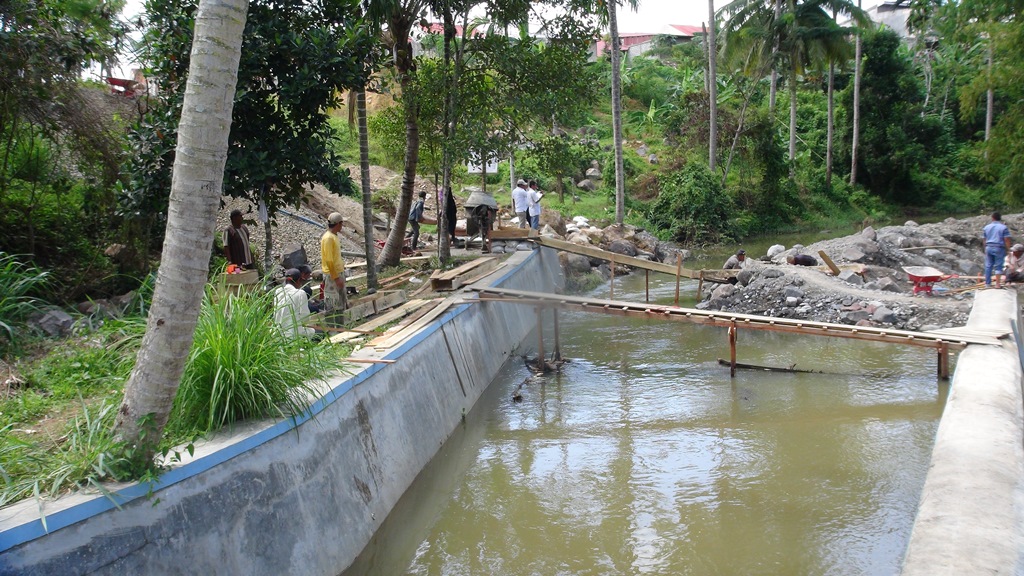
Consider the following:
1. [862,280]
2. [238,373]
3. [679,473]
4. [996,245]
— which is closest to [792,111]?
[862,280]

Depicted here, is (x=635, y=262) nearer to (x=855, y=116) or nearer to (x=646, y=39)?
(x=855, y=116)

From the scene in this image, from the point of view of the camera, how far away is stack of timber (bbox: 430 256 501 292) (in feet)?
41.6

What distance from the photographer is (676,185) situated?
30.3 metres

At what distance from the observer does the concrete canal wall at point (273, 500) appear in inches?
163

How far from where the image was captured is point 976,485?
5.27 metres

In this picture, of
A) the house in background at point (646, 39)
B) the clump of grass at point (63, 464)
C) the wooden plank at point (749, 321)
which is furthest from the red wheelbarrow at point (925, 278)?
the house in background at point (646, 39)

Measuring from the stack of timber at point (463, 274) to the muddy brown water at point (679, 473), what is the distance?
1.75m

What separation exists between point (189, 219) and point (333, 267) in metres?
5.29

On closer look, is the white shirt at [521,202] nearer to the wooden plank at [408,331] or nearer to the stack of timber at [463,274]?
the stack of timber at [463,274]

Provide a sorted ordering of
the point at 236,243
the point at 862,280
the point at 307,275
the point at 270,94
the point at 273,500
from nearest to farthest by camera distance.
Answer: the point at 273,500, the point at 307,275, the point at 270,94, the point at 236,243, the point at 862,280

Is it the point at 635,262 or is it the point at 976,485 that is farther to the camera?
the point at 635,262

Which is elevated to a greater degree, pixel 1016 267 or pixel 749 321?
pixel 1016 267

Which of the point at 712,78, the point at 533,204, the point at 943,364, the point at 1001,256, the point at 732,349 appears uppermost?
the point at 712,78

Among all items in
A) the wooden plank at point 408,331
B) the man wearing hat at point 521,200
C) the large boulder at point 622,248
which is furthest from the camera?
the large boulder at point 622,248
